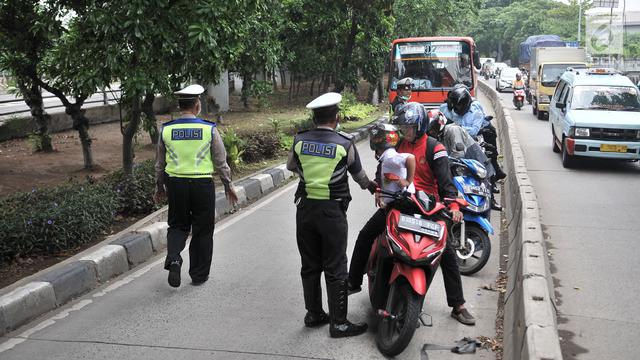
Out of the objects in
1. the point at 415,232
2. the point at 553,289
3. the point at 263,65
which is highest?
the point at 263,65

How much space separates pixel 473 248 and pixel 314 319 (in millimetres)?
2046

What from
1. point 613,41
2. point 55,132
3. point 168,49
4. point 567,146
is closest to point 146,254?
point 168,49

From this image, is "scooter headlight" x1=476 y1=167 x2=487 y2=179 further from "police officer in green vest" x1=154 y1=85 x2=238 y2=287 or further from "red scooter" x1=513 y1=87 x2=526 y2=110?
"red scooter" x1=513 y1=87 x2=526 y2=110

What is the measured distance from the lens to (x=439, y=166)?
5.02 meters

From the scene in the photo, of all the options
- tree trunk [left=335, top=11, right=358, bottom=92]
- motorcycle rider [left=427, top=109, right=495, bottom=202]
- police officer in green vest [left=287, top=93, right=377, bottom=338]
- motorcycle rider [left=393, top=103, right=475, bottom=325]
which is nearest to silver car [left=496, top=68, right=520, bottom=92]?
tree trunk [left=335, top=11, right=358, bottom=92]

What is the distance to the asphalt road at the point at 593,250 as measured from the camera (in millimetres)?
4812

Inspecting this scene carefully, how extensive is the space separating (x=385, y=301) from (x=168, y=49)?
4604 millimetres

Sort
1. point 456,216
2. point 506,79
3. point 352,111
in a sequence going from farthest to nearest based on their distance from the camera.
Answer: point 506,79 → point 352,111 → point 456,216

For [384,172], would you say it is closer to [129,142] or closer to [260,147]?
[129,142]

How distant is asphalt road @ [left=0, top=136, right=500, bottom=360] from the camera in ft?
14.9

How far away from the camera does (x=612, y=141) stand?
12.3 metres

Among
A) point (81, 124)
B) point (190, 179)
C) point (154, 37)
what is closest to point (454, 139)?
point (190, 179)

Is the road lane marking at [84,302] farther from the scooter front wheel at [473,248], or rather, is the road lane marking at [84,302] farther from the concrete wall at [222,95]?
the concrete wall at [222,95]

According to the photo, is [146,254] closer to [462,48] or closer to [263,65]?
[263,65]
